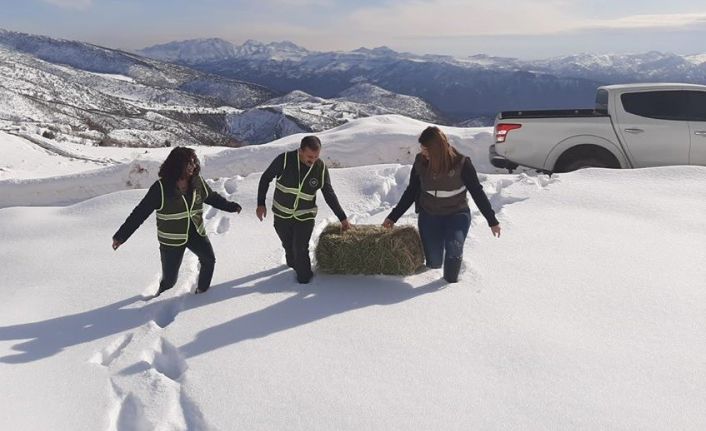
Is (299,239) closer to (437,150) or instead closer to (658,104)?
(437,150)

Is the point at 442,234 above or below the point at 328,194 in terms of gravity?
below

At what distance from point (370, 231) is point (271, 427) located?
7.94ft

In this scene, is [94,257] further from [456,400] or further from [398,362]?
[456,400]

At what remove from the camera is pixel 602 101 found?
8.12 m

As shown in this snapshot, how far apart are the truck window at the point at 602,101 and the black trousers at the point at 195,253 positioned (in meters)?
6.31

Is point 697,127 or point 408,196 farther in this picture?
point 697,127

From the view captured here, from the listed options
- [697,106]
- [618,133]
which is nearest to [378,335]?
[618,133]

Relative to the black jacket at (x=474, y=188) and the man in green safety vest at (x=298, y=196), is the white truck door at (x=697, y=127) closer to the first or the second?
the black jacket at (x=474, y=188)

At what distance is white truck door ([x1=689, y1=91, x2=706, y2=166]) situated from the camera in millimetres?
7625

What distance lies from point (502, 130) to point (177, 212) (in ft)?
17.3

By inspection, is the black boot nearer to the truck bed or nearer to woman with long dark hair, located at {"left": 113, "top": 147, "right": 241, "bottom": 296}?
woman with long dark hair, located at {"left": 113, "top": 147, "right": 241, "bottom": 296}

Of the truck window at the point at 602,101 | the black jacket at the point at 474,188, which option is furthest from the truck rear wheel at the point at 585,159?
the black jacket at the point at 474,188

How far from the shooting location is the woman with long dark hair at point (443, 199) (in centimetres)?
448

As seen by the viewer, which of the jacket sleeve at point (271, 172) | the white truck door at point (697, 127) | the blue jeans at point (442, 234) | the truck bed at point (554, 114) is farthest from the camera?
the truck bed at point (554, 114)
